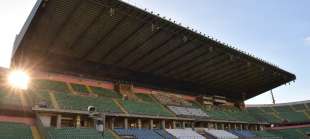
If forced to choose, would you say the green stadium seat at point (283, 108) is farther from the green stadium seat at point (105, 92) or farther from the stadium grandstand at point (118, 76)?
the green stadium seat at point (105, 92)

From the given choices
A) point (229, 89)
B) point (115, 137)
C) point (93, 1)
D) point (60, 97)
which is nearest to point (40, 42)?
point (60, 97)

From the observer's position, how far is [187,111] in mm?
37656

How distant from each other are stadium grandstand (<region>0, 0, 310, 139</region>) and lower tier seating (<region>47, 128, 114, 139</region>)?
0.30 feet

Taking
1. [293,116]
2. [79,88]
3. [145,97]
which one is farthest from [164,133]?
[293,116]

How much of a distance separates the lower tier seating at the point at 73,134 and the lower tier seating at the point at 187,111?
13664 mm

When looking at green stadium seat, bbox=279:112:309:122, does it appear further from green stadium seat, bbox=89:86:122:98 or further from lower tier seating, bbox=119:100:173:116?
green stadium seat, bbox=89:86:122:98

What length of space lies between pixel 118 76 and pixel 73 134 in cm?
1396

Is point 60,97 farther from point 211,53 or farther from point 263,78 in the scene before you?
point 263,78

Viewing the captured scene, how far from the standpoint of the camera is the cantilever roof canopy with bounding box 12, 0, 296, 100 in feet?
75.3

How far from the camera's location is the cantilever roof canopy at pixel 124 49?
2295 centimetres

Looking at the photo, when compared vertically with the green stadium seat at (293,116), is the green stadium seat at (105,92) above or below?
above

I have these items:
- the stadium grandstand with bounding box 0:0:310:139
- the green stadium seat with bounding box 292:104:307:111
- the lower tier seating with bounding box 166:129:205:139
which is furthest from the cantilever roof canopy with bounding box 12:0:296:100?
the green stadium seat with bounding box 292:104:307:111

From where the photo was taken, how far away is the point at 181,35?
2877 cm

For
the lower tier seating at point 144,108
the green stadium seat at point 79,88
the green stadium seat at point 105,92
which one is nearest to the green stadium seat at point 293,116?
the lower tier seating at point 144,108
